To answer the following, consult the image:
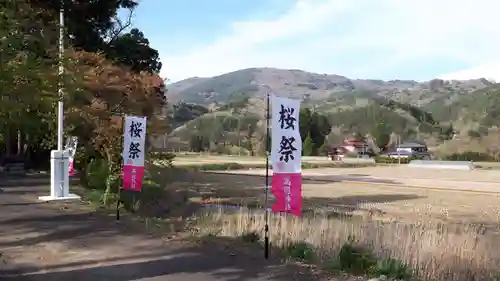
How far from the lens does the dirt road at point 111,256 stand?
21.1 ft

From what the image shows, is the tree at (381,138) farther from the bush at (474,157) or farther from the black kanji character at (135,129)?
the black kanji character at (135,129)

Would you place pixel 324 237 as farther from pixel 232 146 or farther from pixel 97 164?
pixel 232 146

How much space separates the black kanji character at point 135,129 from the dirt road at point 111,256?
5.62 ft

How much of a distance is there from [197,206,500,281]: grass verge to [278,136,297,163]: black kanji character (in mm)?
1347

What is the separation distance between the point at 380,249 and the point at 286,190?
1.53 meters

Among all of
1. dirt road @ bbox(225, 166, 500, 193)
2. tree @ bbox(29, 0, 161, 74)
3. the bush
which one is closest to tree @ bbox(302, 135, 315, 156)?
the bush

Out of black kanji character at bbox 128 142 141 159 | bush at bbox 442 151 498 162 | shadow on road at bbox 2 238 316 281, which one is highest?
black kanji character at bbox 128 142 141 159

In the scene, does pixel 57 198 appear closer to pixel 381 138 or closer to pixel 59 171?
pixel 59 171

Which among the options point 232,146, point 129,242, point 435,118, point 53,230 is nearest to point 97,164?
point 53,230

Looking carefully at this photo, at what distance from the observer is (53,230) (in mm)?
9602

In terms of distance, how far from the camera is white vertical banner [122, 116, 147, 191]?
36.4 feet

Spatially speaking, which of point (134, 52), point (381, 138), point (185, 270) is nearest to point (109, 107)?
point (134, 52)

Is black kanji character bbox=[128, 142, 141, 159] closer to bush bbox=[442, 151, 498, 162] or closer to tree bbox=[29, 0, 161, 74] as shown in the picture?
tree bbox=[29, 0, 161, 74]

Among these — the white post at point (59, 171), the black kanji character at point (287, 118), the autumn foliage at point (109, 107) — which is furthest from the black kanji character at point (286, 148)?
the white post at point (59, 171)
